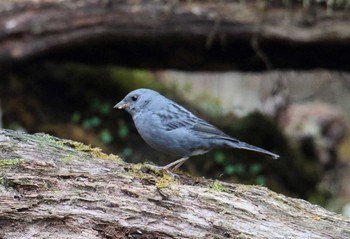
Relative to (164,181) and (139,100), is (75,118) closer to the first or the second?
(139,100)

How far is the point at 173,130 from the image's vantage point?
5465mm

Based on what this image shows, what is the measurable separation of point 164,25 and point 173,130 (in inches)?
119

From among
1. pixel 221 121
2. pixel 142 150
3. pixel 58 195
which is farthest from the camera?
pixel 221 121

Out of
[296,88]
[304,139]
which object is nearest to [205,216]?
[304,139]

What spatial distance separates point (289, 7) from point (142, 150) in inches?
110

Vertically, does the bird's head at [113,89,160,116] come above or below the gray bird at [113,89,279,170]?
above

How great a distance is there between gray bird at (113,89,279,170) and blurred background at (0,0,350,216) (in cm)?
271

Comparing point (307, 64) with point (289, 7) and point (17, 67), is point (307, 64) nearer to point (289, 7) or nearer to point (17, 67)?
point (289, 7)

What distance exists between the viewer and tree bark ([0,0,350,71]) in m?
8.12

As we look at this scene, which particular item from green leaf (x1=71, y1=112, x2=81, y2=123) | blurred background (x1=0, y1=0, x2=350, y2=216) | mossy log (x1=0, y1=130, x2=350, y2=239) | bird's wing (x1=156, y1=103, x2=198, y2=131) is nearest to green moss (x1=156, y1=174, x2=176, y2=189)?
mossy log (x1=0, y1=130, x2=350, y2=239)

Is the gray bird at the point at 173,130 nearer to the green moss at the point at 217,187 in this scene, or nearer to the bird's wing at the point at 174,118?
the bird's wing at the point at 174,118

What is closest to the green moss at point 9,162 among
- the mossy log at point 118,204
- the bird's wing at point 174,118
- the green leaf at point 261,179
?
the mossy log at point 118,204

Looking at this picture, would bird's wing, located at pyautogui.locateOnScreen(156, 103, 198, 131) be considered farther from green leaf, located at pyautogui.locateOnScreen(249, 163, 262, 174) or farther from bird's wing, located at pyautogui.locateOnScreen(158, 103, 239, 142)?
green leaf, located at pyautogui.locateOnScreen(249, 163, 262, 174)

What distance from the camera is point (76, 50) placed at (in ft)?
28.8
